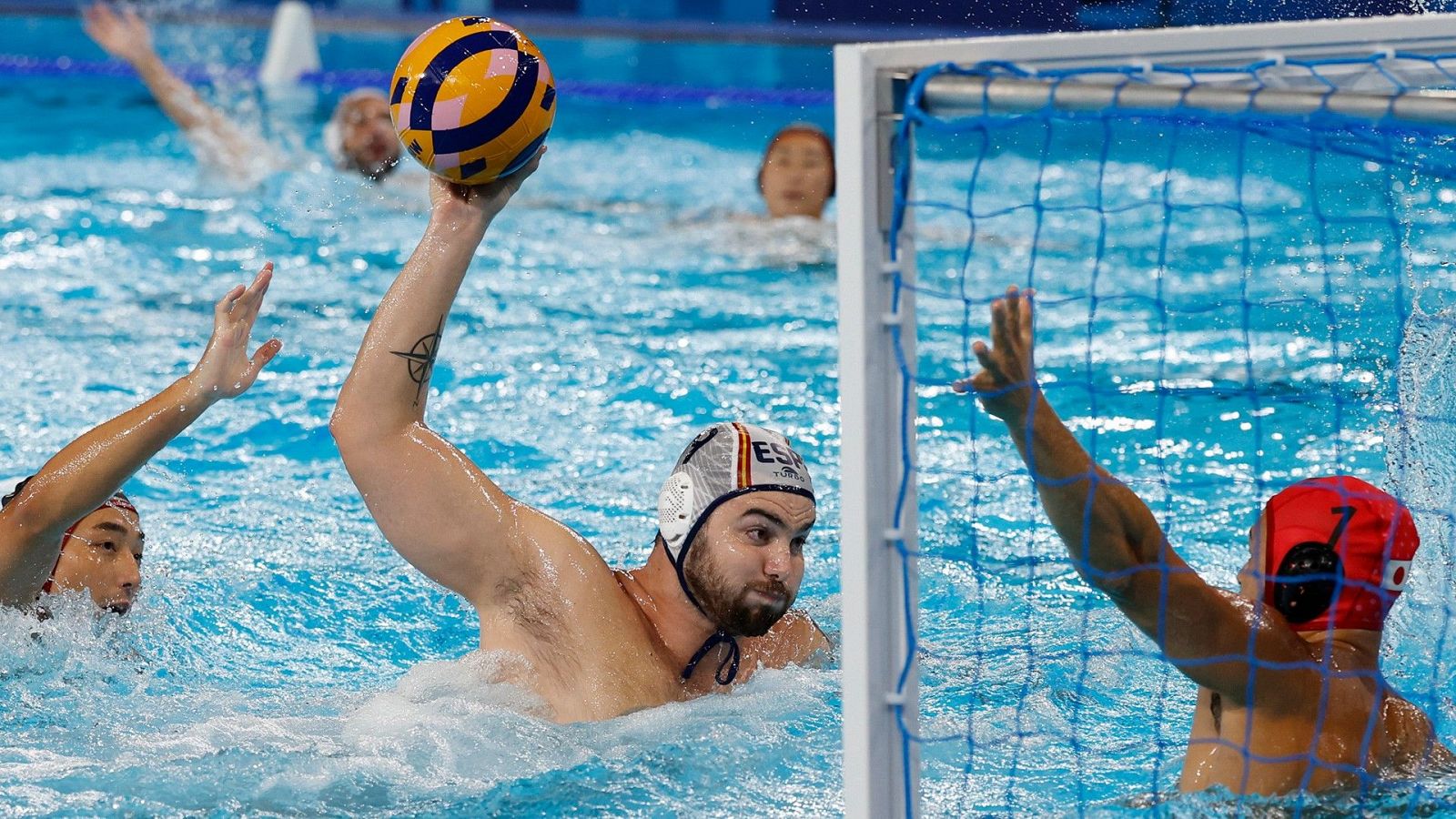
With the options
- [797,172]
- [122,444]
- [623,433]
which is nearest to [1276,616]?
[122,444]

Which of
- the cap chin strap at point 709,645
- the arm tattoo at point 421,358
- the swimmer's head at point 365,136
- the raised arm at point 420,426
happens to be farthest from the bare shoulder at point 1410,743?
the swimmer's head at point 365,136

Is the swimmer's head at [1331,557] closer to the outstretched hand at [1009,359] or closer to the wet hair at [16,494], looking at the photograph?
the outstretched hand at [1009,359]

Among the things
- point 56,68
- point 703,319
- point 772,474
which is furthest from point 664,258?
point 56,68

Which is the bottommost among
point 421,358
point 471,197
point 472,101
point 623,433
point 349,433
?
point 349,433

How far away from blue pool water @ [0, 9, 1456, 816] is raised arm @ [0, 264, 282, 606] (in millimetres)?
255

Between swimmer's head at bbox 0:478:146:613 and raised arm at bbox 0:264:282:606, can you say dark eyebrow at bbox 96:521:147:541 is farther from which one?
raised arm at bbox 0:264:282:606

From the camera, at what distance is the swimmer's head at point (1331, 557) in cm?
223

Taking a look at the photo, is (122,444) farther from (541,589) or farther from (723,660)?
(723,660)

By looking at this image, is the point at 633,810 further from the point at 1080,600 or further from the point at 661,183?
the point at 661,183

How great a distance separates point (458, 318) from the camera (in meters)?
5.71

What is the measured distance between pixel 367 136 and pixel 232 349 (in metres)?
4.49

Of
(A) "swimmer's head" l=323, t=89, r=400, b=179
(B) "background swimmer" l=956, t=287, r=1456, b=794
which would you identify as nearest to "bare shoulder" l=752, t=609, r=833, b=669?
(B) "background swimmer" l=956, t=287, r=1456, b=794

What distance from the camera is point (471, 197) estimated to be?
2420 millimetres

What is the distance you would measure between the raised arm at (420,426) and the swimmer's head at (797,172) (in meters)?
4.34
